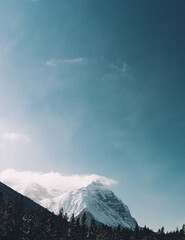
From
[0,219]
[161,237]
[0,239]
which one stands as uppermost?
[161,237]

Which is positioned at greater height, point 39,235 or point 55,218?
point 55,218

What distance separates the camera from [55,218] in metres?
101

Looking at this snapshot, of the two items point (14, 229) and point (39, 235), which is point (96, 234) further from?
point (14, 229)

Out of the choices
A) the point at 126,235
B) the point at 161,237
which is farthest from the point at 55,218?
the point at 161,237

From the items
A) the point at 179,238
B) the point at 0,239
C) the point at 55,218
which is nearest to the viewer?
the point at 0,239

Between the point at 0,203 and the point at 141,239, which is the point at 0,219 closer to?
the point at 0,203

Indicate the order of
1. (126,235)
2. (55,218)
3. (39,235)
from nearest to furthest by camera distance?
1. (39,235)
2. (55,218)
3. (126,235)

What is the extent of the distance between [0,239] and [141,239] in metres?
78.7

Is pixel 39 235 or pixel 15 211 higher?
pixel 15 211

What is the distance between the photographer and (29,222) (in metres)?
94.2

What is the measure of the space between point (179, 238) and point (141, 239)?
28618 mm

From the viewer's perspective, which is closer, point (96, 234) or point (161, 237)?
point (96, 234)

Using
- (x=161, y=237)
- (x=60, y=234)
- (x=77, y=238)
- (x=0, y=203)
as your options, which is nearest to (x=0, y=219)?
(x=0, y=203)

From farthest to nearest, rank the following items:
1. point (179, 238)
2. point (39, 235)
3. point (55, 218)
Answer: point (179, 238), point (55, 218), point (39, 235)
